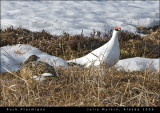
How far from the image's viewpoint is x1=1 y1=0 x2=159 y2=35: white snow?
853cm

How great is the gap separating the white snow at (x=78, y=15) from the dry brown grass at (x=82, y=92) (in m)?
4.28

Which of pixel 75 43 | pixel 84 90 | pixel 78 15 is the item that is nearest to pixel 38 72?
pixel 84 90

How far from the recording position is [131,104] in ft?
9.54

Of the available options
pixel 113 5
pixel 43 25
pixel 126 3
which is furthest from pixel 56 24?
pixel 126 3

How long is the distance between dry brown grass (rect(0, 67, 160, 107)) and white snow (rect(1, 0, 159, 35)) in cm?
428

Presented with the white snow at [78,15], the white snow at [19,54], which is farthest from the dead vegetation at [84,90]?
the white snow at [78,15]

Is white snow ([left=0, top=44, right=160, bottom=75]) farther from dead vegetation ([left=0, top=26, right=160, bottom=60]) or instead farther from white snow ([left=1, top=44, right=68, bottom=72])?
dead vegetation ([left=0, top=26, right=160, bottom=60])

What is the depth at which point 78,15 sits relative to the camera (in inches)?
390

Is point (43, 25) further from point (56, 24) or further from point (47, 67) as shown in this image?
point (47, 67)

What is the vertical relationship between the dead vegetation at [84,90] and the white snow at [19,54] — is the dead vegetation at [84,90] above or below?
below

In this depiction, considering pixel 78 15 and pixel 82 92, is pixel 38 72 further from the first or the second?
pixel 78 15

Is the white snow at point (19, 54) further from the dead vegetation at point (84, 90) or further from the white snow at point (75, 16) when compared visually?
the dead vegetation at point (84, 90)

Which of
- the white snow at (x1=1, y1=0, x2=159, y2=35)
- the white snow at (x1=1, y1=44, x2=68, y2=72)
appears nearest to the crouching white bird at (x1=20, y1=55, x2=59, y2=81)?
the white snow at (x1=1, y1=44, x2=68, y2=72)

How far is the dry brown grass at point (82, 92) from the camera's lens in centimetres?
288
